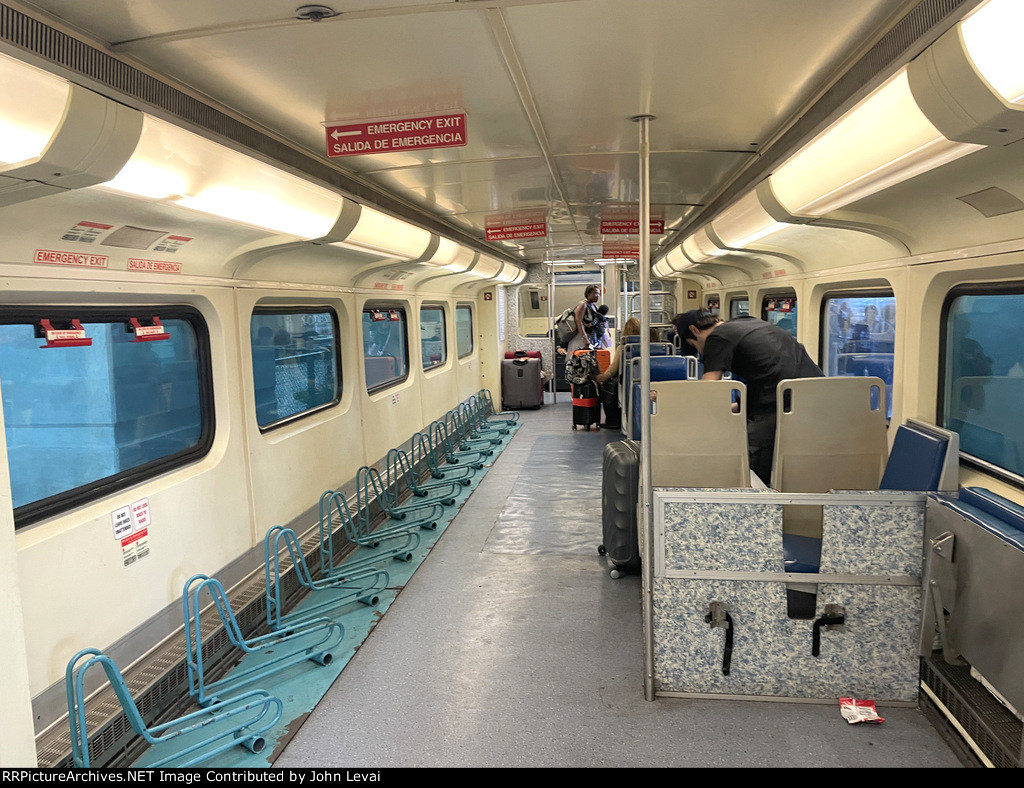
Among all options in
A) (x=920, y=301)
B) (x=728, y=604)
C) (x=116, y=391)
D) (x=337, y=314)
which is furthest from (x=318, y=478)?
(x=920, y=301)

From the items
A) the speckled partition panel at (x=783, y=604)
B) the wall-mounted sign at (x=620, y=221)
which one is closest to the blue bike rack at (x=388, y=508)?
the speckled partition panel at (x=783, y=604)

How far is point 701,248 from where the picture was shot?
7316 mm

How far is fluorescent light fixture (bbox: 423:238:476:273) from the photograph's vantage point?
6949 millimetres

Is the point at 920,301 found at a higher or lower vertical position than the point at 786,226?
lower

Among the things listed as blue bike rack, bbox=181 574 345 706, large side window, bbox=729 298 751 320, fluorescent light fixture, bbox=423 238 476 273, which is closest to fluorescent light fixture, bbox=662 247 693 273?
large side window, bbox=729 298 751 320

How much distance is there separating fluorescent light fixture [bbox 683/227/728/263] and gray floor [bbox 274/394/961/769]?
3.18 metres

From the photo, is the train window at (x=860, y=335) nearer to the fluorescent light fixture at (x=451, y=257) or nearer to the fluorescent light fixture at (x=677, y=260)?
the fluorescent light fixture at (x=677, y=260)

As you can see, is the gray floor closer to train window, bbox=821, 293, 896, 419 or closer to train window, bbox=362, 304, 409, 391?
train window, bbox=821, 293, 896, 419

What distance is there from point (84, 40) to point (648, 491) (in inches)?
113

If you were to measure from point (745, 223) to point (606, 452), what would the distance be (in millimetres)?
1944

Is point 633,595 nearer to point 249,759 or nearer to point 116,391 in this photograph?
point 249,759

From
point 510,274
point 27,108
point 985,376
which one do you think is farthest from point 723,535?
point 510,274

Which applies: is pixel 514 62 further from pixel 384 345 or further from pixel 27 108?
pixel 384 345

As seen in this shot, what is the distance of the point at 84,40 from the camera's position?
2.34m
